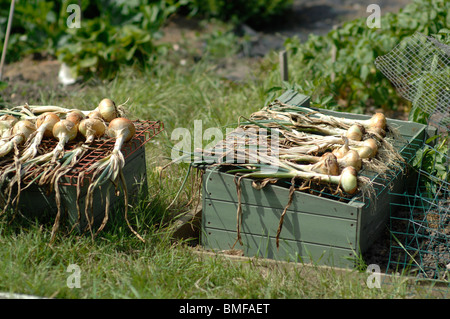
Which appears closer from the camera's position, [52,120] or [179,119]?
[52,120]

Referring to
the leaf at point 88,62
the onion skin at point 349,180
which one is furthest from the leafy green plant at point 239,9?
the onion skin at point 349,180

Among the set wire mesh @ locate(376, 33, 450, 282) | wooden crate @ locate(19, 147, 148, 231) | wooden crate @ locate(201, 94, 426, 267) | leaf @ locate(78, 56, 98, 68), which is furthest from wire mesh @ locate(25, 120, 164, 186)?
leaf @ locate(78, 56, 98, 68)

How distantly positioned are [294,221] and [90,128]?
4.56ft

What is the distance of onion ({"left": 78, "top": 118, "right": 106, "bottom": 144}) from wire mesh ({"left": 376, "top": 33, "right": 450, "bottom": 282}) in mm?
1887

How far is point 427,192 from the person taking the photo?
3867 mm

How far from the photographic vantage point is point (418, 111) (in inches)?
179

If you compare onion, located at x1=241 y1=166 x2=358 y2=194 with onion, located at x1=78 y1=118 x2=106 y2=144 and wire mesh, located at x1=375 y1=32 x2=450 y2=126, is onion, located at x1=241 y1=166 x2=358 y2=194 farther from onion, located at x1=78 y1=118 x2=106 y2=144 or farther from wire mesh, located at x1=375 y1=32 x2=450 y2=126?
wire mesh, located at x1=375 y1=32 x2=450 y2=126

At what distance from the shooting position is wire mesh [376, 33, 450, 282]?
335 cm

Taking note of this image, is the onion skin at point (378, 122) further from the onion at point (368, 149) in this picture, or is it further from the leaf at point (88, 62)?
the leaf at point (88, 62)

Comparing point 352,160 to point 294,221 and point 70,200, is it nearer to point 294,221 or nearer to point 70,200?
point 294,221

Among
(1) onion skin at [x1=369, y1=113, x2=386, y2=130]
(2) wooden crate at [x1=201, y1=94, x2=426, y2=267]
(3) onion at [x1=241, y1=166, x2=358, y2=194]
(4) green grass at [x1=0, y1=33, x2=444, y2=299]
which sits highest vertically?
(1) onion skin at [x1=369, y1=113, x2=386, y2=130]


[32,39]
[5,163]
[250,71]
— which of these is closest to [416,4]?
[250,71]
